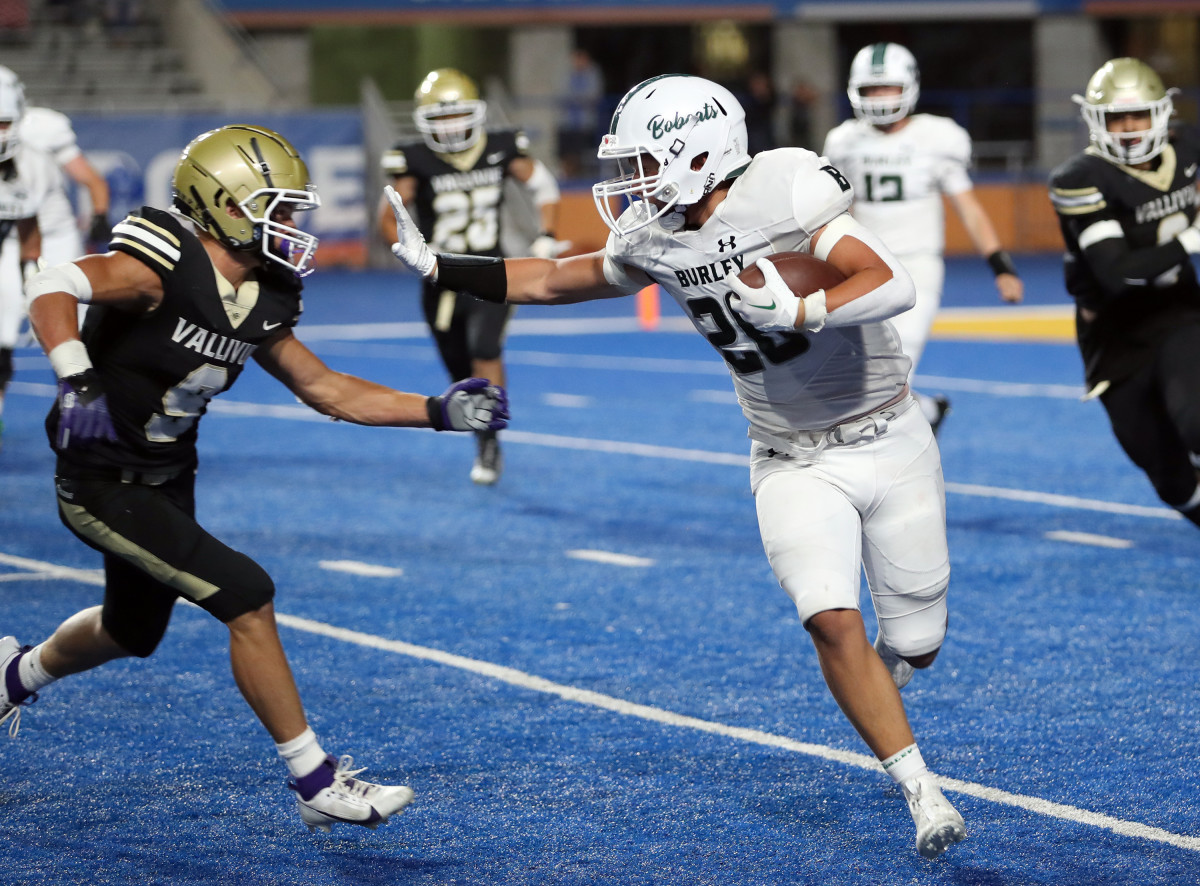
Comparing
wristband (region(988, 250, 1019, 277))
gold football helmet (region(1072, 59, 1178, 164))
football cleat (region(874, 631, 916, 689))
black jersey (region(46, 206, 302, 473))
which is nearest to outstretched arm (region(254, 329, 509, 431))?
black jersey (region(46, 206, 302, 473))

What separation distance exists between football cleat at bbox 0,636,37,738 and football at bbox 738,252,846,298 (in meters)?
2.06


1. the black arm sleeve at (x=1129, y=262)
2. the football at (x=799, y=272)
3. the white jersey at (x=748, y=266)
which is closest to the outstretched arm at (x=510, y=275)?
the white jersey at (x=748, y=266)

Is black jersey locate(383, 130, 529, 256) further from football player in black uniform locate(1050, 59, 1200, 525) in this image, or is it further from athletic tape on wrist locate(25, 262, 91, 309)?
athletic tape on wrist locate(25, 262, 91, 309)

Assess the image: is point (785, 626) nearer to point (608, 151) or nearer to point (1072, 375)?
point (608, 151)

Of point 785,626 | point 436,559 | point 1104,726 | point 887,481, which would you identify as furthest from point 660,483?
point 887,481

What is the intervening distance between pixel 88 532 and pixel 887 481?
6.03 ft

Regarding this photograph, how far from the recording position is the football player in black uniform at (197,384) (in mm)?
3746

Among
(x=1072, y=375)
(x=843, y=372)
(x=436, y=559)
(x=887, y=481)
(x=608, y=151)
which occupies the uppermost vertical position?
(x=608, y=151)

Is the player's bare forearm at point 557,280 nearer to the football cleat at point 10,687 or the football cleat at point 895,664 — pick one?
the football cleat at point 895,664

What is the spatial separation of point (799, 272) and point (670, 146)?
41 cm

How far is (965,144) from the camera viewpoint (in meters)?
8.17

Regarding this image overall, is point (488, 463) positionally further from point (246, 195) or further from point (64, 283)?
point (64, 283)

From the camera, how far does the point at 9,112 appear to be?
7.89m

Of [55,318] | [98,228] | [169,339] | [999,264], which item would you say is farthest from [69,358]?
[98,228]
